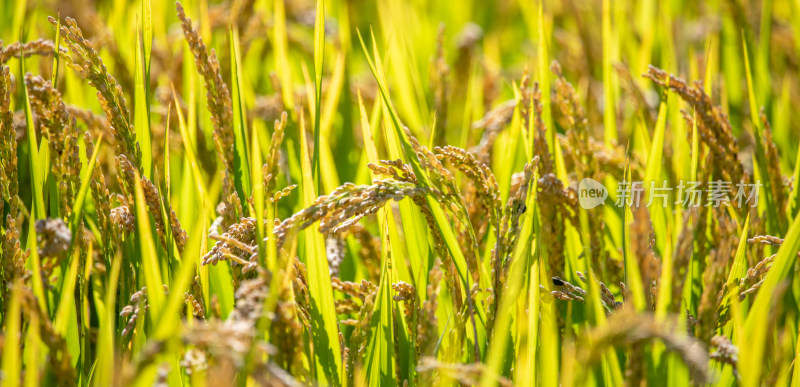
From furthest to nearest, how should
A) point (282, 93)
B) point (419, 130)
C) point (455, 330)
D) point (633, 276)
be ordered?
point (419, 130) < point (282, 93) < point (455, 330) < point (633, 276)

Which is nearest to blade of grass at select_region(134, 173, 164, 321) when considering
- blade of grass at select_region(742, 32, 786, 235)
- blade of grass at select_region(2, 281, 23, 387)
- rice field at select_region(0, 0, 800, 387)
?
rice field at select_region(0, 0, 800, 387)

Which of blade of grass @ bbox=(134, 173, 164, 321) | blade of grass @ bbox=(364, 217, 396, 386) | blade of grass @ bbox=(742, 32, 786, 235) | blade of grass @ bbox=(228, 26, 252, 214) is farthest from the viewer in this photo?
blade of grass @ bbox=(742, 32, 786, 235)

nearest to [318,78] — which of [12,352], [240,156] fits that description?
[240,156]

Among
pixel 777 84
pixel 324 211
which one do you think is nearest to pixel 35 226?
pixel 324 211

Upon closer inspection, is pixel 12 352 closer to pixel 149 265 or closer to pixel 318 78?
pixel 149 265

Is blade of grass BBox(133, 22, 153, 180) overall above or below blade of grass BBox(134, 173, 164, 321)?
above

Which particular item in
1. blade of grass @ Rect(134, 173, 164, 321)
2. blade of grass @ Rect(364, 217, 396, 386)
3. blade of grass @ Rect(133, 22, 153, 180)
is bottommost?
blade of grass @ Rect(364, 217, 396, 386)

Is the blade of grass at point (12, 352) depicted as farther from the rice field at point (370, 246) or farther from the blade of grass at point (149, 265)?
the blade of grass at point (149, 265)

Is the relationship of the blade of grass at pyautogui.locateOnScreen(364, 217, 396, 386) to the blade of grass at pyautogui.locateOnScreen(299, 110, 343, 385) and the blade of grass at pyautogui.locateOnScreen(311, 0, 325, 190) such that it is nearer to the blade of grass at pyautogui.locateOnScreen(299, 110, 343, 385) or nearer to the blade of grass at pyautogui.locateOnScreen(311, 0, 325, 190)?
the blade of grass at pyautogui.locateOnScreen(299, 110, 343, 385)

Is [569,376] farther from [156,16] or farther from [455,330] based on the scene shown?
[156,16]
